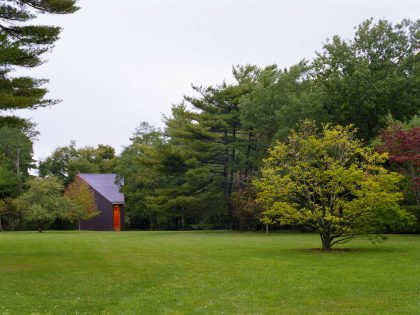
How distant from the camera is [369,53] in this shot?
39.3 metres

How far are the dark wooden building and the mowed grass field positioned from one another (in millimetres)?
36922

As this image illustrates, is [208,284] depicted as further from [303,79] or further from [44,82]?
[303,79]

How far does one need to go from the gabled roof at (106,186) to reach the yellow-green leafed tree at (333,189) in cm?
3647

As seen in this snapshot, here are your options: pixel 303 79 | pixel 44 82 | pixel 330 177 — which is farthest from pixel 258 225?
pixel 44 82

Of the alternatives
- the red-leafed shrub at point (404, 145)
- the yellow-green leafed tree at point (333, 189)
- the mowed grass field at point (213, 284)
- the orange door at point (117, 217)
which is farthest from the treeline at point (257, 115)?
the mowed grass field at point (213, 284)

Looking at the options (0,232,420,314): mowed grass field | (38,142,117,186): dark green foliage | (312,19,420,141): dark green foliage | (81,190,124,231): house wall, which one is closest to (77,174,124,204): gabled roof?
(81,190,124,231): house wall

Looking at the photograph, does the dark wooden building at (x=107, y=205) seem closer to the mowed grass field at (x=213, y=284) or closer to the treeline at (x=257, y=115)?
the treeline at (x=257, y=115)

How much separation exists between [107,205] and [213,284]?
147 feet

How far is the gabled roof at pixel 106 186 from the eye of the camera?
180ft

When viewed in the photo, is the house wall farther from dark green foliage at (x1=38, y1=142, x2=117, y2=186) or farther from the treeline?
dark green foliage at (x1=38, y1=142, x2=117, y2=186)

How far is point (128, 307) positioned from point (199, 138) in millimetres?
34876

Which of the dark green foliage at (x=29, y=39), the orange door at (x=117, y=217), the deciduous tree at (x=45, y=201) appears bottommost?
the orange door at (x=117, y=217)

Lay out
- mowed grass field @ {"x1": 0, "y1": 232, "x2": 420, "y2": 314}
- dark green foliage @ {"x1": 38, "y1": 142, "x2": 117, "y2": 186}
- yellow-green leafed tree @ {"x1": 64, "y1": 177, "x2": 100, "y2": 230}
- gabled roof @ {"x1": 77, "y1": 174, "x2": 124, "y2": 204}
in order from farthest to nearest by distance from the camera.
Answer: dark green foliage @ {"x1": 38, "y1": 142, "x2": 117, "y2": 186}
gabled roof @ {"x1": 77, "y1": 174, "x2": 124, "y2": 204}
yellow-green leafed tree @ {"x1": 64, "y1": 177, "x2": 100, "y2": 230}
mowed grass field @ {"x1": 0, "y1": 232, "x2": 420, "y2": 314}

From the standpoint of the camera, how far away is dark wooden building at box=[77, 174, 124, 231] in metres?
54.7
